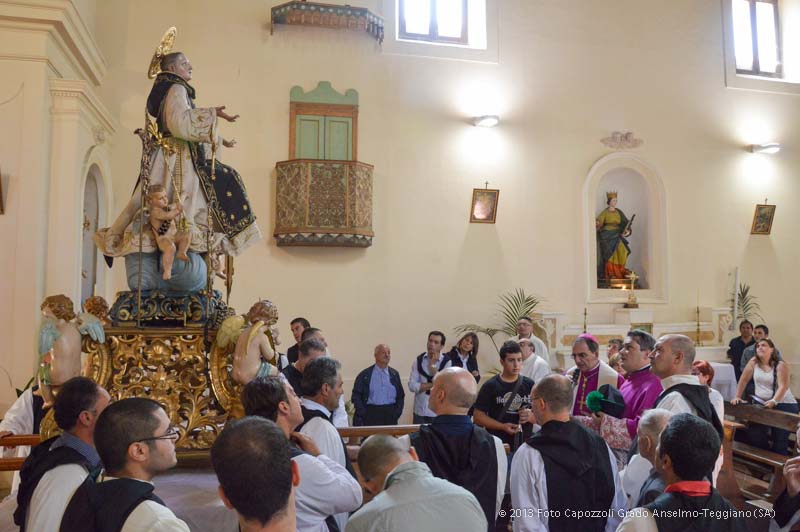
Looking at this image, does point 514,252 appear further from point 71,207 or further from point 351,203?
point 71,207

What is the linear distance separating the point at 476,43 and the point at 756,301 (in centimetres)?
735

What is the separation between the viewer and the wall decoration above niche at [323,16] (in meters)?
10.4

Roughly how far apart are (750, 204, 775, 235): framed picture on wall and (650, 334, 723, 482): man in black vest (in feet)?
33.5

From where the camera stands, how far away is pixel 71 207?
7512mm

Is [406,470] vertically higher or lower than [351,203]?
lower

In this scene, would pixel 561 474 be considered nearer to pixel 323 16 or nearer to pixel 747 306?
pixel 323 16

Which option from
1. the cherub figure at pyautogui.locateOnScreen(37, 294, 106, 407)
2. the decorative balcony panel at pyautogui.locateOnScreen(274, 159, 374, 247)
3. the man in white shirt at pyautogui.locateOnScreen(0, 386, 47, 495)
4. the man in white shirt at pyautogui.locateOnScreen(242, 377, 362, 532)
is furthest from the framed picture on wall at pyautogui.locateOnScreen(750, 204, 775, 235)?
the man in white shirt at pyautogui.locateOnScreen(0, 386, 47, 495)

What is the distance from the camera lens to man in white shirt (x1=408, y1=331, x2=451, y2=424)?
27.8ft

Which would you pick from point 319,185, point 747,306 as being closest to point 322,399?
point 319,185

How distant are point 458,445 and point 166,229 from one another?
2174 mm

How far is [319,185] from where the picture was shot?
10156mm

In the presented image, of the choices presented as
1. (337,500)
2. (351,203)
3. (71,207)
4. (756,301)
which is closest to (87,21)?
(71,207)

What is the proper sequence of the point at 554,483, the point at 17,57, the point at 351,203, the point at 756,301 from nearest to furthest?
the point at 554,483
the point at 17,57
the point at 351,203
the point at 756,301

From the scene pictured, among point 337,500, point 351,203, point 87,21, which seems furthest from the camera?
point 351,203
